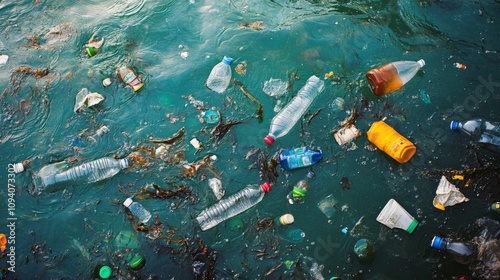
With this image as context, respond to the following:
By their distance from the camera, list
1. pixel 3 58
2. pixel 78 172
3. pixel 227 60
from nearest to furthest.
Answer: pixel 78 172, pixel 227 60, pixel 3 58

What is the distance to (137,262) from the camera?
3014 mm

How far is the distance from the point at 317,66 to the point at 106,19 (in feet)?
6.66

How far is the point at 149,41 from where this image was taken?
11.7ft

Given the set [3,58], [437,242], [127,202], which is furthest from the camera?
[3,58]

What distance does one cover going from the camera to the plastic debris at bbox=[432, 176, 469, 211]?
3062 mm

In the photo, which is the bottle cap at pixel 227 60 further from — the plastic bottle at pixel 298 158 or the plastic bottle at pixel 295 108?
the plastic bottle at pixel 298 158

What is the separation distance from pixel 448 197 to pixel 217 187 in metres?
1.84

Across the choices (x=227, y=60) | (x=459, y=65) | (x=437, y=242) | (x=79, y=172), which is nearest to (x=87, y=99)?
(x=79, y=172)

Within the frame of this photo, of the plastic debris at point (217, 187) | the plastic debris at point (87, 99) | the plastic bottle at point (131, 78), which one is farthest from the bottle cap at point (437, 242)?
the plastic debris at point (87, 99)

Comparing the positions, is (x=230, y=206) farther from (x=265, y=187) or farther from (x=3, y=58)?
(x=3, y=58)

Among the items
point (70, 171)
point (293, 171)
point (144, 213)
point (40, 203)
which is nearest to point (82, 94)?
point (70, 171)

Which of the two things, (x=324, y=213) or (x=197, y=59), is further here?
(x=197, y=59)

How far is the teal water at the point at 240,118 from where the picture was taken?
3055mm

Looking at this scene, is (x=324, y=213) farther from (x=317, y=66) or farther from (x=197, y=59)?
(x=197, y=59)
